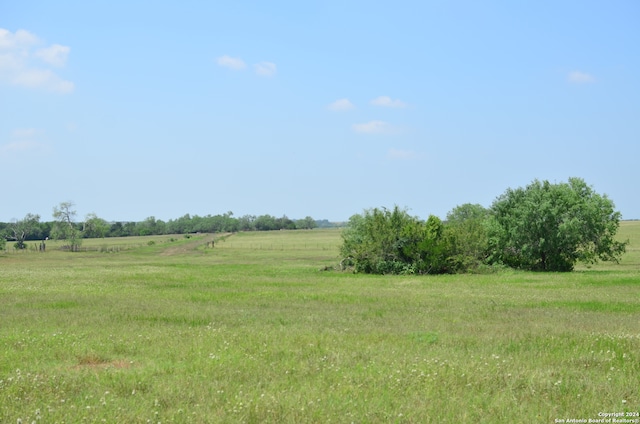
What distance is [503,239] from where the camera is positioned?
5100 cm

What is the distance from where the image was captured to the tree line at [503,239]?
4891 centimetres

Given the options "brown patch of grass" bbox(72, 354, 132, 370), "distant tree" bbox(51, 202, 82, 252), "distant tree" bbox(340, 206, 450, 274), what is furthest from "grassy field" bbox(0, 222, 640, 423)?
"distant tree" bbox(51, 202, 82, 252)

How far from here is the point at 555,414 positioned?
8.52m

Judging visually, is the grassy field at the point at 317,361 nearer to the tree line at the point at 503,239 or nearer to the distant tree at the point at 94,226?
the tree line at the point at 503,239

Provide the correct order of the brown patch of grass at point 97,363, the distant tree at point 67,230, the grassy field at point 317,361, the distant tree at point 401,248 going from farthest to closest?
1. the distant tree at point 67,230
2. the distant tree at point 401,248
3. the brown patch of grass at point 97,363
4. the grassy field at point 317,361

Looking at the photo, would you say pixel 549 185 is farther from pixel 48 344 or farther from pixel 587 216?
pixel 48 344

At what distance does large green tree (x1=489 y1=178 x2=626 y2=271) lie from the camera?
161 ft

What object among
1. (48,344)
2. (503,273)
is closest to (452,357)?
(48,344)

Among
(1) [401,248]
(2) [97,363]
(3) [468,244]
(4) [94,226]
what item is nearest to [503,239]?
(3) [468,244]

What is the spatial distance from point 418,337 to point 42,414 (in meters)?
9.51

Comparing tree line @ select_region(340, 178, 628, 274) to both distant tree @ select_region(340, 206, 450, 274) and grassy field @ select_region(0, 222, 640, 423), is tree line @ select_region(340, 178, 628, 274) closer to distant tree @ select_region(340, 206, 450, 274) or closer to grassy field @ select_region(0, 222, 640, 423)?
distant tree @ select_region(340, 206, 450, 274)

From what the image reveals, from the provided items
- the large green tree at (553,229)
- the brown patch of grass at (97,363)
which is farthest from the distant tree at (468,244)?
the brown patch of grass at (97,363)

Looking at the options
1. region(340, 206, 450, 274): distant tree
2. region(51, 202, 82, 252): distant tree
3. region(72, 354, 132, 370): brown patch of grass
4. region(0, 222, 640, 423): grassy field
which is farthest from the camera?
region(51, 202, 82, 252): distant tree

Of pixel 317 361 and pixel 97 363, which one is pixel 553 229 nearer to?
pixel 317 361
